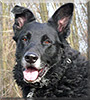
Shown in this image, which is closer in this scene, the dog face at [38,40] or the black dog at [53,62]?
the dog face at [38,40]

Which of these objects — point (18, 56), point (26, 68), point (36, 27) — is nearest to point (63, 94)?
point (26, 68)

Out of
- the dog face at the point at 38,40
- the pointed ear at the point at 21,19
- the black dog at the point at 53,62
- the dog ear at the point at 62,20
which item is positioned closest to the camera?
the dog face at the point at 38,40

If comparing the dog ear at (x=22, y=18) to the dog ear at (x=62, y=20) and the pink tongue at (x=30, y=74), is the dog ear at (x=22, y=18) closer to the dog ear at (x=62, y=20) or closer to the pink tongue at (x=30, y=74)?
the dog ear at (x=62, y=20)

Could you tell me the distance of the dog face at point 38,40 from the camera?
235cm

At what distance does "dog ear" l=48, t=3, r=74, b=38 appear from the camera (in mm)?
2610

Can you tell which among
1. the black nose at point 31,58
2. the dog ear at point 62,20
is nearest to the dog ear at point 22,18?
the dog ear at point 62,20

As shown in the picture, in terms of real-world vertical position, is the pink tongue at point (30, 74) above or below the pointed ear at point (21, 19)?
below

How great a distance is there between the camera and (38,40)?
2449mm

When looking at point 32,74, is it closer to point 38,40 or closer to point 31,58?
point 31,58

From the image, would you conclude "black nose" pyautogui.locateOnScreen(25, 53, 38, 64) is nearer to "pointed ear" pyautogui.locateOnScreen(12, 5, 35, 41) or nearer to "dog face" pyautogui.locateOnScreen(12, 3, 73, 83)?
"dog face" pyautogui.locateOnScreen(12, 3, 73, 83)

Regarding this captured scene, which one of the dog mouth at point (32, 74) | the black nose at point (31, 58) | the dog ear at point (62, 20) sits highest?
the dog ear at point (62, 20)

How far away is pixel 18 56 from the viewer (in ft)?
8.64

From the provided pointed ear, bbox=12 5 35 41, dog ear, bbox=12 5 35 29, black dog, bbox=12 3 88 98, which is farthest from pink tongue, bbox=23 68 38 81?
dog ear, bbox=12 5 35 29

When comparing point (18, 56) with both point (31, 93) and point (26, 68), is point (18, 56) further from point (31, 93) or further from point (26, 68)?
point (31, 93)
